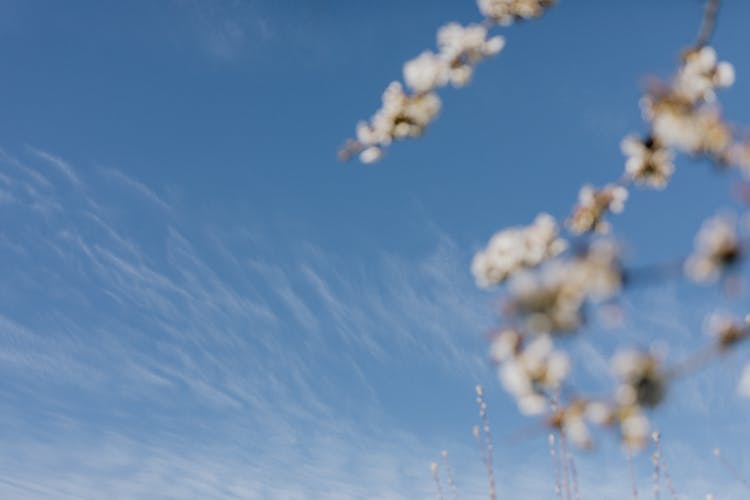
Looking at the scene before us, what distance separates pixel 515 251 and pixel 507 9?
200cm

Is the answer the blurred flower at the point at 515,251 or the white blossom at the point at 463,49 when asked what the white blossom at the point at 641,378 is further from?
the white blossom at the point at 463,49

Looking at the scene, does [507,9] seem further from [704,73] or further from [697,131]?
[697,131]

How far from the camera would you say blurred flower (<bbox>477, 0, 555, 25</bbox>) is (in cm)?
379

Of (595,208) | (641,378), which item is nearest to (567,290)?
(641,378)

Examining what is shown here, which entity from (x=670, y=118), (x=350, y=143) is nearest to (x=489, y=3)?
(x=350, y=143)

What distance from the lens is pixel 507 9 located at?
12.5 feet

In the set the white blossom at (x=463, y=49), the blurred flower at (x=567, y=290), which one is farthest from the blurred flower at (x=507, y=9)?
the blurred flower at (x=567, y=290)

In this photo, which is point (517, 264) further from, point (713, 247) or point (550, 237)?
point (713, 247)

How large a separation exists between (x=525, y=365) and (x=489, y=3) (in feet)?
8.03

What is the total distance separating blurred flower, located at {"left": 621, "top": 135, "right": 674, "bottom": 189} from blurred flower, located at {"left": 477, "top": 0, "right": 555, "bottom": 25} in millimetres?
1138

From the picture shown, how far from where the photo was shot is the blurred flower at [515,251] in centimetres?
236

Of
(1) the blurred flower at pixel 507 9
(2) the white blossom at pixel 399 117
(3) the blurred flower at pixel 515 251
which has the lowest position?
(3) the blurred flower at pixel 515 251

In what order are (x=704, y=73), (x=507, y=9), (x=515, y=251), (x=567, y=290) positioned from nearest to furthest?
(x=567, y=290), (x=515, y=251), (x=704, y=73), (x=507, y=9)

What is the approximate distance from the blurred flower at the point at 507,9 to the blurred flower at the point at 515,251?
181 centimetres
